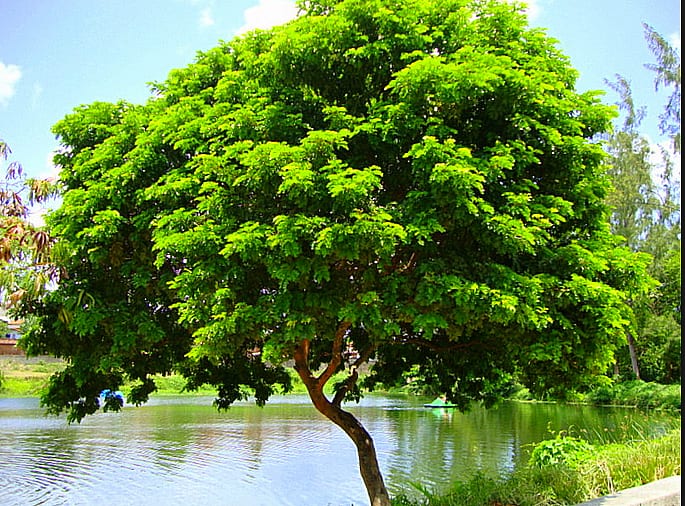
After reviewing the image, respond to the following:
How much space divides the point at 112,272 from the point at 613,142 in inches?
960

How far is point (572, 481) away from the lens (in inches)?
313

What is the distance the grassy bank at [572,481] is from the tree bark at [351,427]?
0.64 metres

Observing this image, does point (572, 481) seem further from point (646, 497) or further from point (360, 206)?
point (360, 206)

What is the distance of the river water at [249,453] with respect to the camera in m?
13.6

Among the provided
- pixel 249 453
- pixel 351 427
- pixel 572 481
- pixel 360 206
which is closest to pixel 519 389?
pixel 249 453

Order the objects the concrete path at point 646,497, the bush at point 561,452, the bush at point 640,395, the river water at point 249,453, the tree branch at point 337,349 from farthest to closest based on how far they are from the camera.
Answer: the bush at point 640,395, the river water at point 249,453, the bush at point 561,452, the tree branch at point 337,349, the concrete path at point 646,497

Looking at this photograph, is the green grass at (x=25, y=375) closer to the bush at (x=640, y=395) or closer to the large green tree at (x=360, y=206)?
the bush at (x=640, y=395)

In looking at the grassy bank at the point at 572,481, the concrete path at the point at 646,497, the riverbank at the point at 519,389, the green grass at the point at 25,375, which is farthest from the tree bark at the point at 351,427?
the green grass at the point at 25,375

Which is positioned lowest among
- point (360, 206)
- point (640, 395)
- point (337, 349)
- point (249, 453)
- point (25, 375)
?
point (249, 453)

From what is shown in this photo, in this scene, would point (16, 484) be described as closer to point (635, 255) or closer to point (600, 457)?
Answer: point (600, 457)

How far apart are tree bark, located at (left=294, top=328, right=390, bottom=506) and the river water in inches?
125

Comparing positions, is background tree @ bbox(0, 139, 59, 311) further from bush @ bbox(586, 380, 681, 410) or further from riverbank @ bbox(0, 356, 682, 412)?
bush @ bbox(586, 380, 681, 410)

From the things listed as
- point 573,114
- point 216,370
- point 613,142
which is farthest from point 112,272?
point 613,142

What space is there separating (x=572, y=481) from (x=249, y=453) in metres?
12.0
